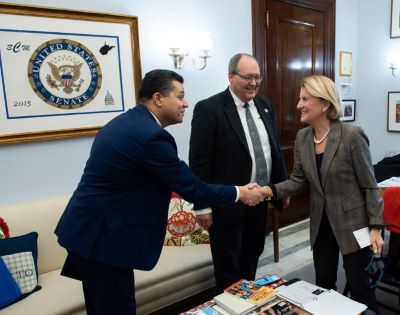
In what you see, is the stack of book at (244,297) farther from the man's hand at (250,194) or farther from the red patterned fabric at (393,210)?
the red patterned fabric at (393,210)

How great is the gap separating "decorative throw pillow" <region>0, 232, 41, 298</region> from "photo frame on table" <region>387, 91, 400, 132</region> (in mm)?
4219

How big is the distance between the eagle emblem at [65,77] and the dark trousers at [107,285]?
4.29ft

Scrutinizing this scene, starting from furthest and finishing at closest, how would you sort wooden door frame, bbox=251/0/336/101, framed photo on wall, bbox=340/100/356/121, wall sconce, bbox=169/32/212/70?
framed photo on wall, bbox=340/100/356/121 → wooden door frame, bbox=251/0/336/101 → wall sconce, bbox=169/32/212/70

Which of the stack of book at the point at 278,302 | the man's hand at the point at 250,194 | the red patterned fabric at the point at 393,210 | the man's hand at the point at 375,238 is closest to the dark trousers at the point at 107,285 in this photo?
the stack of book at the point at 278,302

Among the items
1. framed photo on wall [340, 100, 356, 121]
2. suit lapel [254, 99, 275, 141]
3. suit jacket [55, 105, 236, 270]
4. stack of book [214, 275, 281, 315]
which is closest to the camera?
suit jacket [55, 105, 236, 270]

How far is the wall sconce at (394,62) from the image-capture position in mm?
4215

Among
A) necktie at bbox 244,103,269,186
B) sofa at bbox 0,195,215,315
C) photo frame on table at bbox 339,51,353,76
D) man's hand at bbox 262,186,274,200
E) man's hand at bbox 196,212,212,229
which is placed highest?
photo frame on table at bbox 339,51,353,76

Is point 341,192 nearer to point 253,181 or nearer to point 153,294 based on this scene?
point 253,181

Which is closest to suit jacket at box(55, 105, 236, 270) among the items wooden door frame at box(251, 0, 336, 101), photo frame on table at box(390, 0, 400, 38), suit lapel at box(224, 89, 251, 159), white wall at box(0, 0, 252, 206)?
suit lapel at box(224, 89, 251, 159)

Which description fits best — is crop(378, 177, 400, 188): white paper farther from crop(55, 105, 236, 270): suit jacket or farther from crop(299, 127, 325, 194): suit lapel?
crop(55, 105, 236, 270): suit jacket

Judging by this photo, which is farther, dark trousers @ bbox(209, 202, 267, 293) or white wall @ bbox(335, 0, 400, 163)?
white wall @ bbox(335, 0, 400, 163)

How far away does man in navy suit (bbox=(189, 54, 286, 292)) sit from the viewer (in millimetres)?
1936

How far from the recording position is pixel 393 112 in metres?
4.37

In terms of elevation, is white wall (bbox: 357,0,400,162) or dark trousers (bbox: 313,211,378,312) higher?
white wall (bbox: 357,0,400,162)
